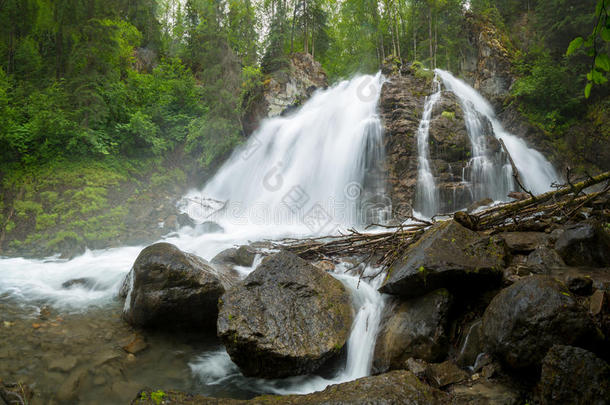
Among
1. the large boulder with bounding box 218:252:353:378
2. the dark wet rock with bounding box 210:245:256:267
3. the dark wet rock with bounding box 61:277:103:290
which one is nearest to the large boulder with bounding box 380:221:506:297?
the large boulder with bounding box 218:252:353:378

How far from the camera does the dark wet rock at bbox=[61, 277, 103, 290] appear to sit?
6.30 metres

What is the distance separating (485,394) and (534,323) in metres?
0.64

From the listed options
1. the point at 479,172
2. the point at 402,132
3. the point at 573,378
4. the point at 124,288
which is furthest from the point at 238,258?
the point at 479,172

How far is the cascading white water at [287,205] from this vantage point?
386cm

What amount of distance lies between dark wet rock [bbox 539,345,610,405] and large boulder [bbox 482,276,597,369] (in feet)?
0.56

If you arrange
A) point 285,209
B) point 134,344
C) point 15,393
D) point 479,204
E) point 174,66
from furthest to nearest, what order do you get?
point 174,66 → point 285,209 → point 479,204 → point 134,344 → point 15,393

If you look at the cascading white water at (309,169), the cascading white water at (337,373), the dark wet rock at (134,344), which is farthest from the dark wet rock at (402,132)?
the dark wet rock at (134,344)

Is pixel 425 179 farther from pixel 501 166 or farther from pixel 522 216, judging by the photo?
pixel 522 216

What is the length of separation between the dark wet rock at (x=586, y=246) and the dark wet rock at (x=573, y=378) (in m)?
1.56

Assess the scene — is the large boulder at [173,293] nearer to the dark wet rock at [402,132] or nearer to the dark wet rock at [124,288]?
the dark wet rock at [124,288]

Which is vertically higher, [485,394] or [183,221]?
[183,221]

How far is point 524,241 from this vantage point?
3562 millimetres

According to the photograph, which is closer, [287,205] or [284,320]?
[284,320]

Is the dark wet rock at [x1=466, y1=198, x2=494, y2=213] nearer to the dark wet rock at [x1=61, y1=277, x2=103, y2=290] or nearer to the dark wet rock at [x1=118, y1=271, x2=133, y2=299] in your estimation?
the dark wet rock at [x1=118, y1=271, x2=133, y2=299]
